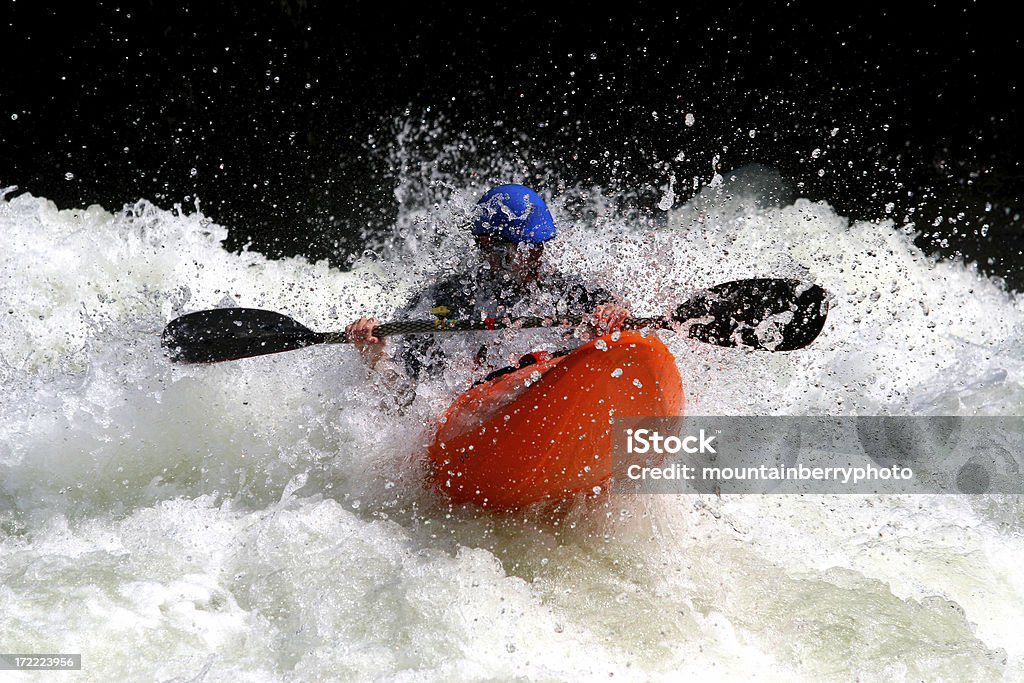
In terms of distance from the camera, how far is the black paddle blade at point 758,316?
8.34 ft

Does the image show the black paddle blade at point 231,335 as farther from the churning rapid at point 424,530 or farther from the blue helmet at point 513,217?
the blue helmet at point 513,217

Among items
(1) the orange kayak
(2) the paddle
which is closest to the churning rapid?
(1) the orange kayak

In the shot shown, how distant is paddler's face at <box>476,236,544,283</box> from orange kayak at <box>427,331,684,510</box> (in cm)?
33

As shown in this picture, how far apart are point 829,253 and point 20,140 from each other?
14.2 feet

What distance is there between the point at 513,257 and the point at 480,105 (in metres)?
2.28

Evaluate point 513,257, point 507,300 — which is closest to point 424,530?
point 507,300

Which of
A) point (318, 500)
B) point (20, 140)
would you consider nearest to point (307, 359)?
point (318, 500)

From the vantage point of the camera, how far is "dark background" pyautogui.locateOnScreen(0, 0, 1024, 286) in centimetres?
432

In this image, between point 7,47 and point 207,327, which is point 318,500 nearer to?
point 207,327

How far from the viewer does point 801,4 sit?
427 centimetres

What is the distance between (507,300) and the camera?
8.55 feet

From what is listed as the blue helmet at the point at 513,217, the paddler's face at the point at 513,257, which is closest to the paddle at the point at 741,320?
the paddler's face at the point at 513,257

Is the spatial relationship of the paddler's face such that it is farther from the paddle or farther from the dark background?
the dark background

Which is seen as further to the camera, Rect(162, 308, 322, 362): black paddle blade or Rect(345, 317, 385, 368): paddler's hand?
Rect(162, 308, 322, 362): black paddle blade
